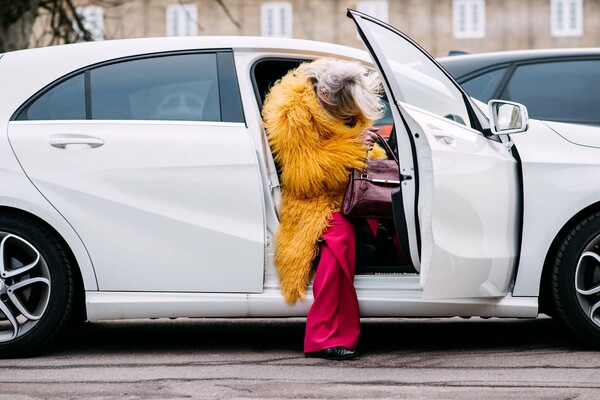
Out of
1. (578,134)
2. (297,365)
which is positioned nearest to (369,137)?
(578,134)

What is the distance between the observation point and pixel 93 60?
242 inches

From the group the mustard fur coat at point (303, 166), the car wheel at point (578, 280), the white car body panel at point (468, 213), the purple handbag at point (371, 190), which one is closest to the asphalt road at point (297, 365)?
the car wheel at point (578, 280)

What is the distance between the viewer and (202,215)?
5914 mm

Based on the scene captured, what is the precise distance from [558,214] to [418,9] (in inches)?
1929

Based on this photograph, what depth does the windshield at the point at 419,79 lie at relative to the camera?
5.59 metres

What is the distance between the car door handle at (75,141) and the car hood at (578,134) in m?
2.21

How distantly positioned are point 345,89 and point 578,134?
1.16 metres

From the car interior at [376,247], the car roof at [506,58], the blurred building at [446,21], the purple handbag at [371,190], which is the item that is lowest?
the car interior at [376,247]

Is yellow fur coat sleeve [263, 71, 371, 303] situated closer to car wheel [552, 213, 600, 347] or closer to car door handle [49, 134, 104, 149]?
car door handle [49, 134, 104, 149]

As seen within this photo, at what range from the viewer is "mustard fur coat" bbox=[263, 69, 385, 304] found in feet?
19.5

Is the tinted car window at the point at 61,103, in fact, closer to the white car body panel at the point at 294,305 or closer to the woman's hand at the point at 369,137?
the white car body panel at the point at 294,305

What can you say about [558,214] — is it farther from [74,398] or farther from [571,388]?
[74,398]

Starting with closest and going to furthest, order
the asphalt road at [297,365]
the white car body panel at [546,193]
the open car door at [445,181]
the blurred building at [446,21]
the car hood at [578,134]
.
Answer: the asphalt road at [297,365] < the open car door at [445,181] < the white car body panel at [546,193] < the car hood at [578,134] < the blurred building at [446,21]

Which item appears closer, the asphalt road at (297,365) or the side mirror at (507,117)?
the asphalt road at (297,365)
